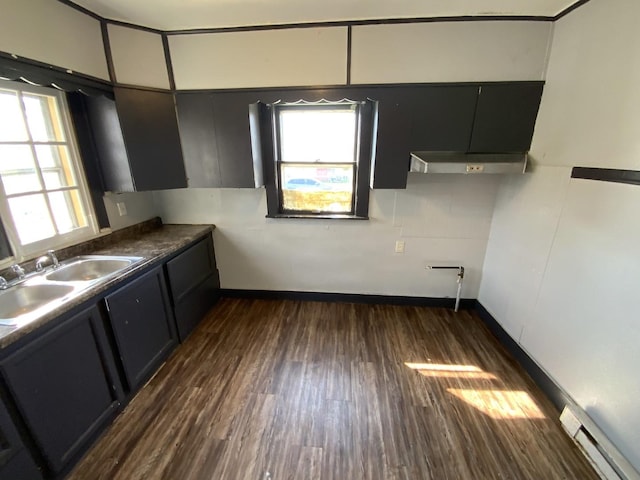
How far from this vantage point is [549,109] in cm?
189

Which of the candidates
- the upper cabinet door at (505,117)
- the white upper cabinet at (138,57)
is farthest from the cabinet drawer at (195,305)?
the upper cabinet door at (505,117)

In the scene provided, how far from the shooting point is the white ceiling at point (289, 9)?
1.75 metres

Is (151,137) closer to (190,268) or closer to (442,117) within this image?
(190,268)

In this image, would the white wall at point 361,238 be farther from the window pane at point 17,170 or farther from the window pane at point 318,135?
the window pane at point 17,170

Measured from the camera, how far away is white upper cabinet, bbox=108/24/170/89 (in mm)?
1978

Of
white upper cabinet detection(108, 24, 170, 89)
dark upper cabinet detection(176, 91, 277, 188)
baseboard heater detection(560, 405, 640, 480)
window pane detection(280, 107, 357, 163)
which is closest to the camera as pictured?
baseboard heater detection(560, 405, 640, 480)

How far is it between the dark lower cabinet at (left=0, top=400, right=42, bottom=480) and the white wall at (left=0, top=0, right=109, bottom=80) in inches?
72.2

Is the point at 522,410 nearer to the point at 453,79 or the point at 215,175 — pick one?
the point at 453,79

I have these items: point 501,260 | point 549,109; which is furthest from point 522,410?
point 549,109

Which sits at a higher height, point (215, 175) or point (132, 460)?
point (215, 175)

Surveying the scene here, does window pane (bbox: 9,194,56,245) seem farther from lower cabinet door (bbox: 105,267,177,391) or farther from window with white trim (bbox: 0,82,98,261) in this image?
lower cabinet door (bbox: 105,267,177,391)

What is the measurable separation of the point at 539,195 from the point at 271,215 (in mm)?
2281

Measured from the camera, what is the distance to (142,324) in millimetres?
1883

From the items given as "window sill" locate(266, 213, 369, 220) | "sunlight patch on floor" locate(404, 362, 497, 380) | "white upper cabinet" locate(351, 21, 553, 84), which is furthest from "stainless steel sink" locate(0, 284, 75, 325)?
"white upper cabinet" locate(351, 21, 553, 84)
